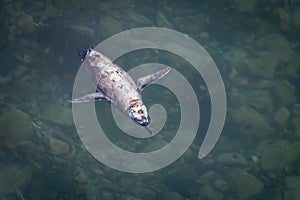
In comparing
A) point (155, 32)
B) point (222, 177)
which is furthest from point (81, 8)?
point (222, 177)

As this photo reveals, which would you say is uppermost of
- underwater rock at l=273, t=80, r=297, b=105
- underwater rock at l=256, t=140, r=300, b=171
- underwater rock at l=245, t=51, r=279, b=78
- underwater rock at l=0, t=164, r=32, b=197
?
underwater rock at l=245, t=51, r=279, b=78

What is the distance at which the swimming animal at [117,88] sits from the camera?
6258mm

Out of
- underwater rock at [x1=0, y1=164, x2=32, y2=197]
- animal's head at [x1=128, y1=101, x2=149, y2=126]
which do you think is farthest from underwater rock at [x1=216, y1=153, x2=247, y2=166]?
underwater rock at [x1=0, y1=164, x2=32, y2=197]

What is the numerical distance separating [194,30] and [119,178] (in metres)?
4.13

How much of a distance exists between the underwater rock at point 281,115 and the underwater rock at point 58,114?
193 inches

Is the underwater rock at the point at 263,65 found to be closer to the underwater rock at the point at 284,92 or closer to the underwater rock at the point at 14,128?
the underwater rock at the point at 284,92

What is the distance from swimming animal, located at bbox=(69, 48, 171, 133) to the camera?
626cm

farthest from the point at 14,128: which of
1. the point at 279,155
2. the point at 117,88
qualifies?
the point at 279,155

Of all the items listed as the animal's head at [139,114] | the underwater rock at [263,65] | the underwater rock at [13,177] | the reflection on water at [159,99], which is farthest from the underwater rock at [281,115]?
the underwater rock at [13,177]

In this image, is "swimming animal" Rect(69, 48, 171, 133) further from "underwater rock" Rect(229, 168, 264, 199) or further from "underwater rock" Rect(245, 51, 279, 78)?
"underwater rock" Rect(245, 51, 279, 78)

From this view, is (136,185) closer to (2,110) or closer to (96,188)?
(96,188)

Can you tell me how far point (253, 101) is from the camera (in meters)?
8.22

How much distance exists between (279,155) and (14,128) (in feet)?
20.0

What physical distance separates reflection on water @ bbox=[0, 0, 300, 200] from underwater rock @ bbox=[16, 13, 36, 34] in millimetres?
25
